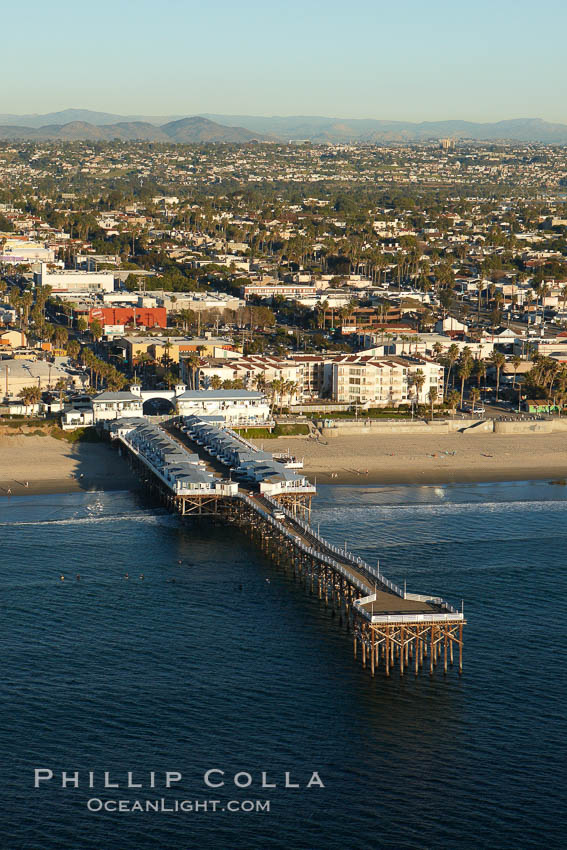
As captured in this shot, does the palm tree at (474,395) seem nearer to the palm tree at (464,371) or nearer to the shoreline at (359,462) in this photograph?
the palm tree at (464,371)

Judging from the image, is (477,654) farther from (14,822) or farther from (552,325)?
(552,325)

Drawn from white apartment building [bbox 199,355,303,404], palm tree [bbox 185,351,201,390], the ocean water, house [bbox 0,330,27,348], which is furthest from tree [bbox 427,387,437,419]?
house [bbox 0,330,27,348]

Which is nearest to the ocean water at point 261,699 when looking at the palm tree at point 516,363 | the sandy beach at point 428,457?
the sandy beach at point 428,457

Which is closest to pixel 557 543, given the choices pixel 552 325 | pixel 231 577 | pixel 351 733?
pixel 231 577

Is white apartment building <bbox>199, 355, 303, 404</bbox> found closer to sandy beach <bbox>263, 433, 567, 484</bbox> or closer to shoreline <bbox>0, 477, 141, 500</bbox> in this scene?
sandy beach <bbox>263, 433, 567, 484</bbox>

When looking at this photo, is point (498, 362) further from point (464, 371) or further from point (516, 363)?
point (464, 371)

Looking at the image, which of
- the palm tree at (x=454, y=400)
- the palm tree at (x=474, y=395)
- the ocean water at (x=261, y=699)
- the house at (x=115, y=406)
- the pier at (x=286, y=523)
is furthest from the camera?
the palm tree at (x=474, y=395)

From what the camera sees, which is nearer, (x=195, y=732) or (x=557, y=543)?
(x=195, y=732)
